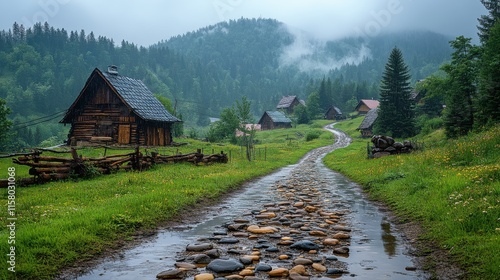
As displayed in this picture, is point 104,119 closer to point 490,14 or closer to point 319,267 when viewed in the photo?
point 319,267

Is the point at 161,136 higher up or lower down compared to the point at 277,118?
lower down

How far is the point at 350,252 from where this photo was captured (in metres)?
7.05

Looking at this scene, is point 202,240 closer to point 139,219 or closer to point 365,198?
point 139,219

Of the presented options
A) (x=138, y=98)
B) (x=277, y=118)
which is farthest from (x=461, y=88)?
(x=277, y=118)

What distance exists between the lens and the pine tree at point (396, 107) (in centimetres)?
5788

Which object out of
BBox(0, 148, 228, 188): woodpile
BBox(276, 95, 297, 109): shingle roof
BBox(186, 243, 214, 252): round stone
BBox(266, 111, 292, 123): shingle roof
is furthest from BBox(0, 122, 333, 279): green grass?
BBox(276, 95, 297, 109): shingle roof

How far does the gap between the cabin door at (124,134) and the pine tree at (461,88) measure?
3309cm

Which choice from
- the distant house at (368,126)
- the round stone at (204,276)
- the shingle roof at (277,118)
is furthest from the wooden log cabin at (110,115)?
the shingle roof at (277,118)

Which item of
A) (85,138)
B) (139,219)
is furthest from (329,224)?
(85,138)

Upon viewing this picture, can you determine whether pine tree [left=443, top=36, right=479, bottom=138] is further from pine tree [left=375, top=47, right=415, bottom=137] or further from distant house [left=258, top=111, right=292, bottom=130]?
distant house [left=258, top=111, right=292, bottom=130]

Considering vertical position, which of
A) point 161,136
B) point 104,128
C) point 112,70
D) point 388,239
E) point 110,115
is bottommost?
point 388,239

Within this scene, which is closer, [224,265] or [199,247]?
[224,265]

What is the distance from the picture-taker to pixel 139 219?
922cm

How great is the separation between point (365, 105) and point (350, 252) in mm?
124372
